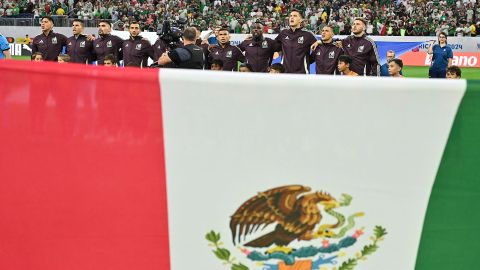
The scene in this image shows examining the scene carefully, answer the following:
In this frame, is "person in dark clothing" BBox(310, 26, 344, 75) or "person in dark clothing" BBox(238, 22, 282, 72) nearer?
"person in dark clothing" BBox(310, 26, 344, 75)

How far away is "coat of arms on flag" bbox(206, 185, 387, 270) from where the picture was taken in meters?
2.88

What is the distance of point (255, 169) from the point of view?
288 cm

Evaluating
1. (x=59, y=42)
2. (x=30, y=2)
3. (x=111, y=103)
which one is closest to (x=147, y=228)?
(x=111, y=103)

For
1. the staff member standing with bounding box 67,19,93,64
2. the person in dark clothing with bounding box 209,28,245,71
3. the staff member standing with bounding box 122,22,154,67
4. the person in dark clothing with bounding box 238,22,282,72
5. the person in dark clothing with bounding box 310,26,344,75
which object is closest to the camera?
the person in dark clothing with bounding box 310,26,344,75

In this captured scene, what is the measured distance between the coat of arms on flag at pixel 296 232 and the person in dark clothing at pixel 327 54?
26.4 feet

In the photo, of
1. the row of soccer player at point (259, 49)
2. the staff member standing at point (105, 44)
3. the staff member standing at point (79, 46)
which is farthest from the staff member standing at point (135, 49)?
the staff member standing at point (79, 46)

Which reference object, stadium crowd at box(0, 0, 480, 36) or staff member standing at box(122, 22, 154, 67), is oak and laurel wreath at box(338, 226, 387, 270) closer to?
staff member standing at box(122, 22, 154, 67)

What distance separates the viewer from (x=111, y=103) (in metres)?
2.99

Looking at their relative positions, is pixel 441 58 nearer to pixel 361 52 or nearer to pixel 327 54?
pixel 361 52

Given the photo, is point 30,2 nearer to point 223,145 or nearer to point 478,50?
point 478,50

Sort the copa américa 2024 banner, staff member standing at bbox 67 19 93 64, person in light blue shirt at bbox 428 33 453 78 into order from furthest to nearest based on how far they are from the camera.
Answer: person in light blue shirt at bbox 428 33 453 78 → staff member standing at bbox 67 19 93 64 → the copa américa 2024 banner

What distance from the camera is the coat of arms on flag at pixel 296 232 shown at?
2.88 meters

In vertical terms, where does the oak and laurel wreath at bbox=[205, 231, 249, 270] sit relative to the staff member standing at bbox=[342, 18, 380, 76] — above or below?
below

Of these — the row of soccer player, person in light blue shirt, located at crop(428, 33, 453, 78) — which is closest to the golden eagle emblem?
the row of soccer player
